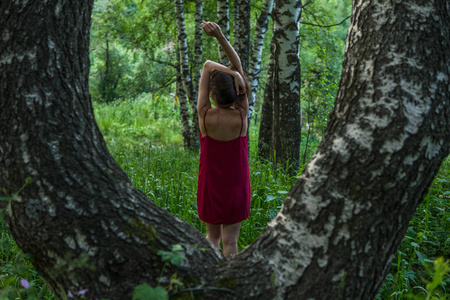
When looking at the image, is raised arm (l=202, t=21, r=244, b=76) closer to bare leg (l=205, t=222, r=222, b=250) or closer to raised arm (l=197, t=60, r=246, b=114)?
raised arm (l=197, t=60, r=246, b=114)

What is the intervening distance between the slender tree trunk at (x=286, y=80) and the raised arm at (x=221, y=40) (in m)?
2.63

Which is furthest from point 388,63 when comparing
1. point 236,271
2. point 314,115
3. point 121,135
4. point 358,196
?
point 121,135

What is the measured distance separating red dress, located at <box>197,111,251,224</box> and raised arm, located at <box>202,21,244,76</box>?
66cm

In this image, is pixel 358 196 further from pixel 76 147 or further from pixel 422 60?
pixel 76 147

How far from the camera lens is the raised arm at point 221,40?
123 inches

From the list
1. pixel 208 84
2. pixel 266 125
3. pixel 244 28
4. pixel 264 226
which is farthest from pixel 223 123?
pixel 244 28

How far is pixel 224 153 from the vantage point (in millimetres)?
3066

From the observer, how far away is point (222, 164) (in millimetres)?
3072

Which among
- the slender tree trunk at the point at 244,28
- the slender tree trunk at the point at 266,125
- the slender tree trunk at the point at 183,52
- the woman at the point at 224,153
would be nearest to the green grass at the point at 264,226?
the woman at the point at 224,153

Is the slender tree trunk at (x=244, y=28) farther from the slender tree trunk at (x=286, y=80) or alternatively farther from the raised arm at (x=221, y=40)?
the raised arm at (x=221, y=40)

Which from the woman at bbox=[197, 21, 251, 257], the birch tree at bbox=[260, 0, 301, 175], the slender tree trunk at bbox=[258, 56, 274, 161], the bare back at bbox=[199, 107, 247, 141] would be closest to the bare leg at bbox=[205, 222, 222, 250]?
the woman at bbox=[197, 21, 251, 257]

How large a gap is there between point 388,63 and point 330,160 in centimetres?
54

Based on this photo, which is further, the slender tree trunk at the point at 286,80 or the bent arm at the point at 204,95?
the slender tree trunk at the point at 286,80

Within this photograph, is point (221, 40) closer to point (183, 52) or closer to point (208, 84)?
point (208, 84)
